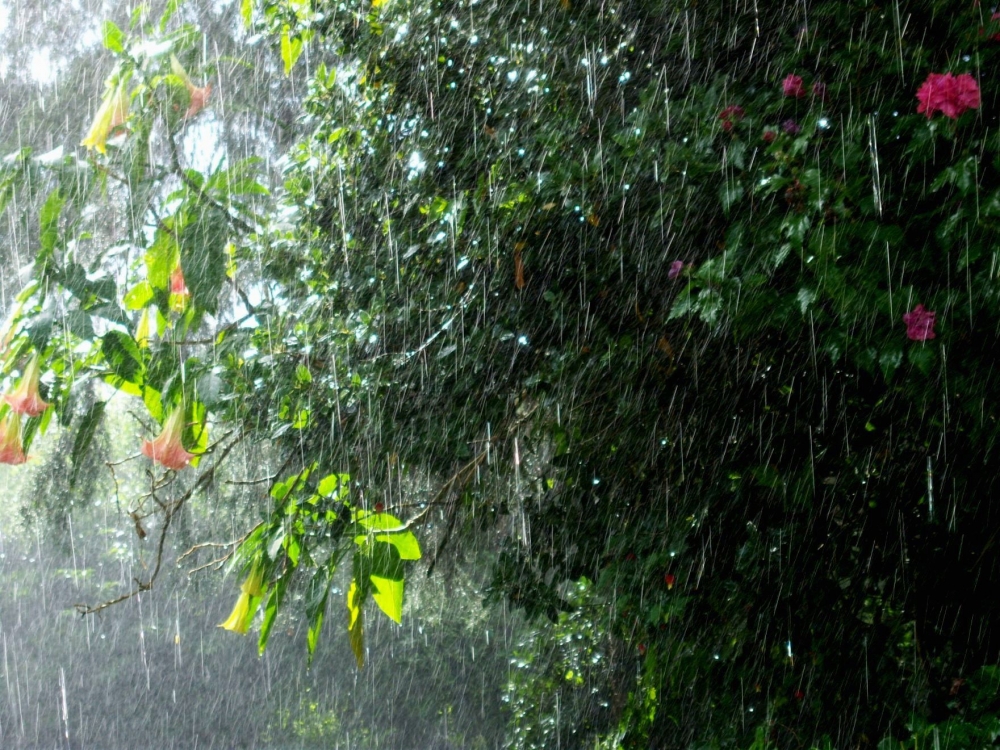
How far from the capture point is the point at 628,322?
1812 millimetres

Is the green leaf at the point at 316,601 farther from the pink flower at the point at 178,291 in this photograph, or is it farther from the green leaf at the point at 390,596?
the pink flower at the point at 178,291

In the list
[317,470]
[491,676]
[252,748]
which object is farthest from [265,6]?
[252,748]

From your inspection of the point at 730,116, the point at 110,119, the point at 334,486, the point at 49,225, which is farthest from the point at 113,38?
the point at 730,116

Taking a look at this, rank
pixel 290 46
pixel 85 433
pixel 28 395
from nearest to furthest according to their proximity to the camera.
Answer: pixel 28 395 < pixel 85 433 < pixel 290 46

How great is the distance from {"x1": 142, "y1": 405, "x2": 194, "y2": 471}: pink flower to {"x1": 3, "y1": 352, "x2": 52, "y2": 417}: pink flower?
0.20 meters

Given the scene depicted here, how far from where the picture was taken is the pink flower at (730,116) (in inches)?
57.7

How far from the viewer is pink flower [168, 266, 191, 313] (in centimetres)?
169

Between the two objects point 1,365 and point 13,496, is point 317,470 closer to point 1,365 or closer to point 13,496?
point 1,365

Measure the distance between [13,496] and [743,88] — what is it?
7.61m

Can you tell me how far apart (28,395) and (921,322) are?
1.43 metres

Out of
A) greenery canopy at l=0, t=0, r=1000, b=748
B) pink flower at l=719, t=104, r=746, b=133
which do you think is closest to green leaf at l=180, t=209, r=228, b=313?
greenery canopy at l=0, t=0, r=1000, b=748

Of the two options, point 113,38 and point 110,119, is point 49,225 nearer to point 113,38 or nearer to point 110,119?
point 110,119

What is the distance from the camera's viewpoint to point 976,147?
1.21m

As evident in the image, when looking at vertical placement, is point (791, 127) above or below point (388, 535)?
above
